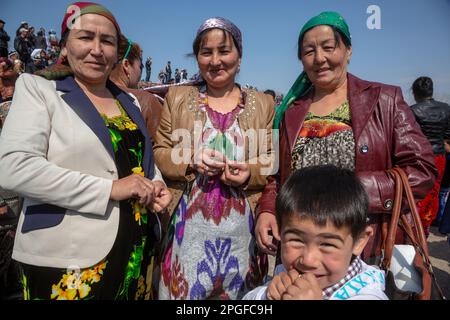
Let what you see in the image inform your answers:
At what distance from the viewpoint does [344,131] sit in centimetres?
181

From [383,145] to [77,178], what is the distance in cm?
150

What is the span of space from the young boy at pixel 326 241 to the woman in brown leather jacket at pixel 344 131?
0.36 metres

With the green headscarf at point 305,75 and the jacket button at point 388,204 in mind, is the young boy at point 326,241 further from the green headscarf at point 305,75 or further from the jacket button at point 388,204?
the green headscarf at point 305,75

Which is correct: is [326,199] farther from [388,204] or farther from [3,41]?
[3,41]

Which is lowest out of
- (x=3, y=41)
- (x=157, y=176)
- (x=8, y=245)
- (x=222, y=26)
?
(x=8, y=245)

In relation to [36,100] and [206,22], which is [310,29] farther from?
[36,100]

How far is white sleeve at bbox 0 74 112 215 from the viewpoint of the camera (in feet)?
4.72

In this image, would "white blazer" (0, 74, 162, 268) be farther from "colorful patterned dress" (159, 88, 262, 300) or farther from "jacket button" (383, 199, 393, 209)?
"jacket button" (383, 199, 393, 209)

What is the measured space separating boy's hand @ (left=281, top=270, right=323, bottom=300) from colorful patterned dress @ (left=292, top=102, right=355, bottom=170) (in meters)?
0.81

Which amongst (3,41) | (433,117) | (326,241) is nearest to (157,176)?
(326,241)

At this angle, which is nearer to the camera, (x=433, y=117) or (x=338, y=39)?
(x=338, y=39)

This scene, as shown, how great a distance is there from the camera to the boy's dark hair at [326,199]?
1250 millimetres

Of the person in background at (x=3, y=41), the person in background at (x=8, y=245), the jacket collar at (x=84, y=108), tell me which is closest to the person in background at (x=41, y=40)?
the person in background at (x=3, y=41)

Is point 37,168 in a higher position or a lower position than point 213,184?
higher
